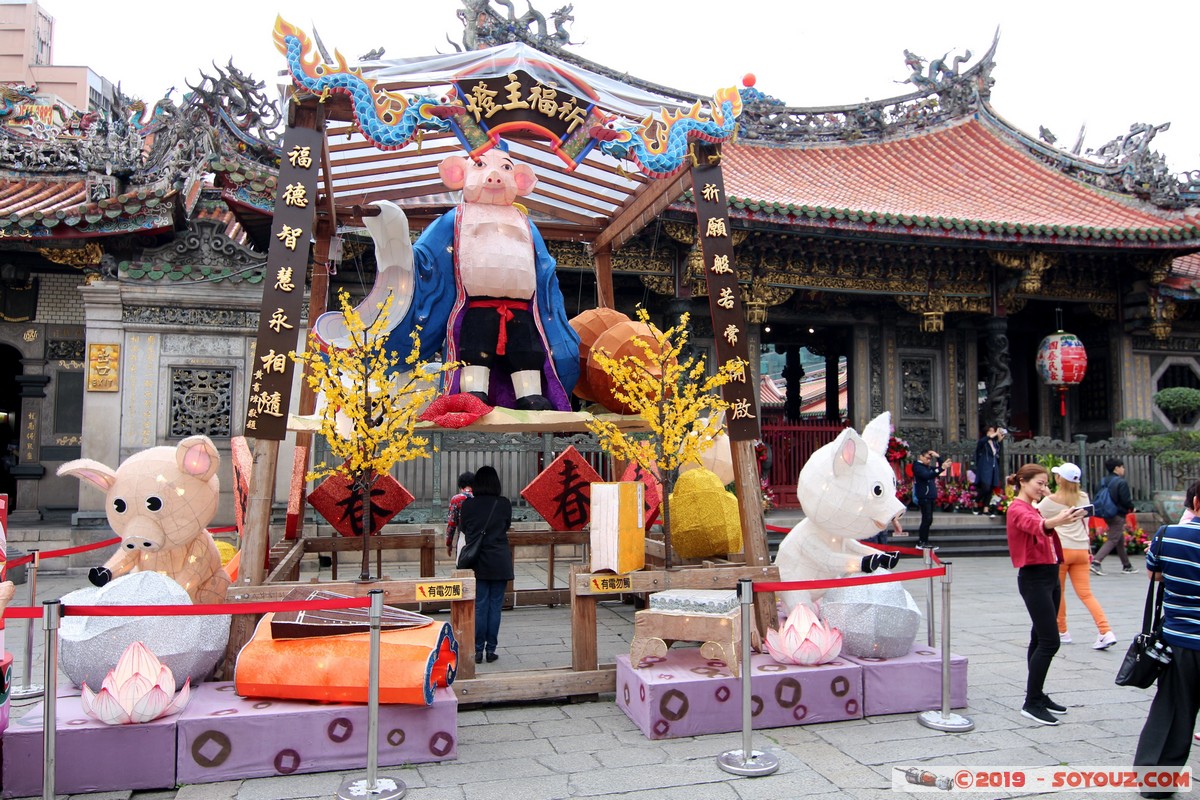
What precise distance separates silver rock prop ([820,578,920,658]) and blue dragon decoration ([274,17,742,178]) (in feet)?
9.05

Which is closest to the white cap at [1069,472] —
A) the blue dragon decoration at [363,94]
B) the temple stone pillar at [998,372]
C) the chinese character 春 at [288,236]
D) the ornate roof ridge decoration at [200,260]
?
the blue dragon decoration at [363,94]

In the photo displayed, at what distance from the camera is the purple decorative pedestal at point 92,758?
132 inches

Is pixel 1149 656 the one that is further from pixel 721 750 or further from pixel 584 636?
pixel 584 636

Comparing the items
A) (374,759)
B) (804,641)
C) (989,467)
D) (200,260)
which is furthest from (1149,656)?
(200,260)

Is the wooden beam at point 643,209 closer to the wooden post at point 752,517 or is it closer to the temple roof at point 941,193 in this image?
the wooden post at point 752,517

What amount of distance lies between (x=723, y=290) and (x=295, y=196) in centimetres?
253

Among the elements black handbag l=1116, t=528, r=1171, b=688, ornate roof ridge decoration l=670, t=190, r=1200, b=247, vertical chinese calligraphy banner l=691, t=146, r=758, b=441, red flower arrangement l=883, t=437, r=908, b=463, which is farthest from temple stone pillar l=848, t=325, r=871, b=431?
black handbag l=1116, t=528, r=1171, b=688

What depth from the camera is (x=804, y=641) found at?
14.2 ft

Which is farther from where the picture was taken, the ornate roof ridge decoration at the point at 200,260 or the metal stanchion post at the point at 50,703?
the ornate roof ridge decoration at the point at 200,260

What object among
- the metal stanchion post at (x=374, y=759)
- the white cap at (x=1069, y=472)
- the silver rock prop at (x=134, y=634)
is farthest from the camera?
the white cap at (x=1069, y=472)

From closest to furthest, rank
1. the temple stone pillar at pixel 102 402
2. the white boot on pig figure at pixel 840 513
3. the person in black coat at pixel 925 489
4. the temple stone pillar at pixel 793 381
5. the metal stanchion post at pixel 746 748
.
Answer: the metal stanchion post at pixel 746 748 < the white boot on pig figure at pixel 840 513 < the temple stone pillar at pixel 102 402 < the person in black coat at pixel 925 489 < the temple stone pillar at pixel 793 381

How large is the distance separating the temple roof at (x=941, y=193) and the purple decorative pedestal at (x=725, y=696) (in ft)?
24.6

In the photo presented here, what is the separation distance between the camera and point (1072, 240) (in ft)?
39.0

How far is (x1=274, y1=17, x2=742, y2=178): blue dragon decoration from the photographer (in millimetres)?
4453
